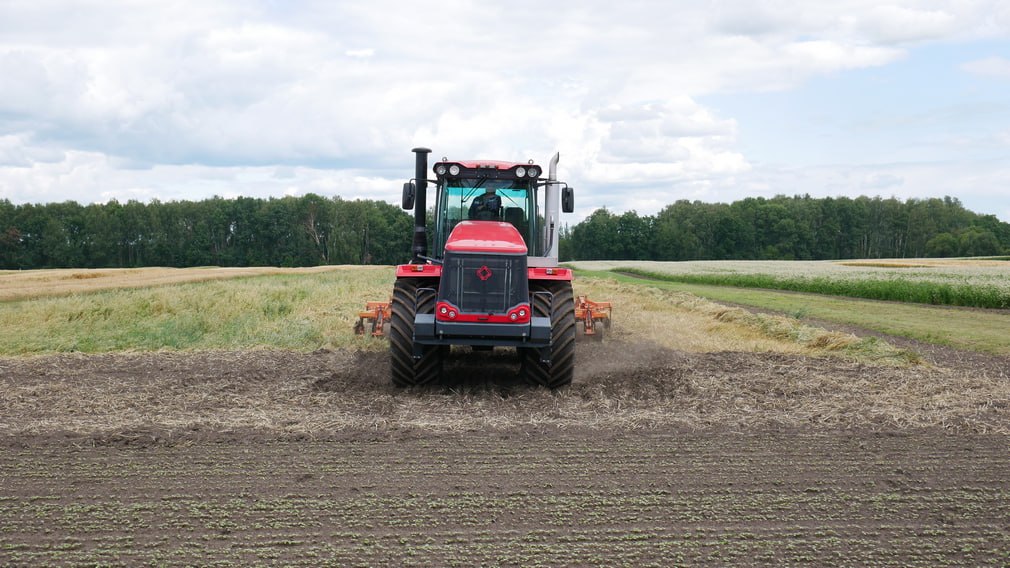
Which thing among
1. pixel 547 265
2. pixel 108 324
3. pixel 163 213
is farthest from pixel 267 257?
pixel 547 265

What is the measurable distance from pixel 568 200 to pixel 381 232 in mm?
74948

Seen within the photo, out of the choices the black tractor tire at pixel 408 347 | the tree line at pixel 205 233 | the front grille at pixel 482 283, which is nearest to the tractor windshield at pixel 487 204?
the black tractor tire at pixel 408 347

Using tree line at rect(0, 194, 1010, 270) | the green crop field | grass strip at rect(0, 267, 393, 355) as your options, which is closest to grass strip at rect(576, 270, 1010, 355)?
the green crop field

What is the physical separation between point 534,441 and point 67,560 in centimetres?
369

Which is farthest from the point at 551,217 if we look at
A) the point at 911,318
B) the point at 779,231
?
the point at 779,231

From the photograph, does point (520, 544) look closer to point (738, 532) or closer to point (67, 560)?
point (738, 532)

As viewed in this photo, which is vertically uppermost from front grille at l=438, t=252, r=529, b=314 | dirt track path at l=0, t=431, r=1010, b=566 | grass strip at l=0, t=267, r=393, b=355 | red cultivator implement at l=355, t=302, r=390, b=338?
front grille at l=438, t=252, r=529, b=314

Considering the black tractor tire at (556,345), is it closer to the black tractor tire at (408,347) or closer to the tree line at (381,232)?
the black tractor tire at (408,347)

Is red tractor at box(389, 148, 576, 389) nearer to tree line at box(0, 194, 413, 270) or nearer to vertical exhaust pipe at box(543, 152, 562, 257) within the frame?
vertical exhaust pipe at box(543, 152, 562, 257)

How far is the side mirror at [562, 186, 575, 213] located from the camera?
9922 millimetres

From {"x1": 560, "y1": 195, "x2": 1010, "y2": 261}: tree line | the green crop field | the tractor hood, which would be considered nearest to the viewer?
the tractor hood

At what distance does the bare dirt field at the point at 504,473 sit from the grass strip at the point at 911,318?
632cm

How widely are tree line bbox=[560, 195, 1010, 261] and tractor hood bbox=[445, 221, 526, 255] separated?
258 feet

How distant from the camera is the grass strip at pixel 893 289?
23000 millimetres
